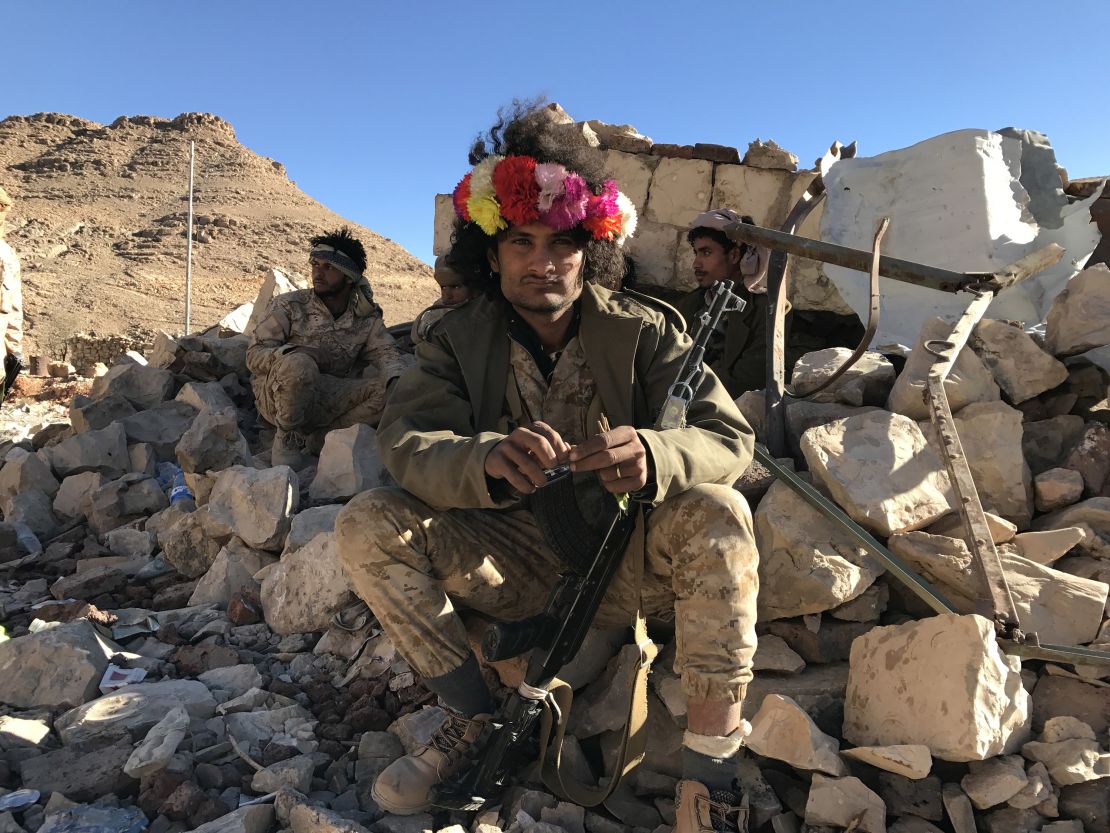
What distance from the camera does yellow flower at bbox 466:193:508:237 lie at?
8.05 ft

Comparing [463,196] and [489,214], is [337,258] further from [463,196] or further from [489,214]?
[489,214]

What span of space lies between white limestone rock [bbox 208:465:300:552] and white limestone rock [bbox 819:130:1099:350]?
324 centimetres

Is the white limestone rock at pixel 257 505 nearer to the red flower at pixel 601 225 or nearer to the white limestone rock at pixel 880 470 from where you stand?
the red flower at pixel 601 225

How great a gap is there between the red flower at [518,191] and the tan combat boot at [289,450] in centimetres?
328

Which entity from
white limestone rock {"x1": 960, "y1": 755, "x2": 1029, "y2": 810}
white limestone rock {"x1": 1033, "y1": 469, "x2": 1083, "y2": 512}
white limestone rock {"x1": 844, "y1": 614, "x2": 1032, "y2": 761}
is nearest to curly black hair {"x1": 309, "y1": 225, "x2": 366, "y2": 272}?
white limestone rock {"x1": 1033, "y1": 469, "x2": 1083, "y2": 512}

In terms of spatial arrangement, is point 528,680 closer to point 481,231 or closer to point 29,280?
point 481,231

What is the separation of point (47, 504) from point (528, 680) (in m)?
4.17

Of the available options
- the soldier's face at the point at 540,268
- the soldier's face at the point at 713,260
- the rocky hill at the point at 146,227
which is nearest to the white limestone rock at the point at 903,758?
the soldier's face at the point at 540,268

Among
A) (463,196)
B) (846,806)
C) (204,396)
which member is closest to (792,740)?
(846,806)

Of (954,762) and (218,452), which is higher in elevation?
(218,452)

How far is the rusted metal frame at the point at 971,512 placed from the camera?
2061 millimetres

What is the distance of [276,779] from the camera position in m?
2.15

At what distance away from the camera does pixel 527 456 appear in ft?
6.06

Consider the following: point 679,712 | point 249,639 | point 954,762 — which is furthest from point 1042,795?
point 249,639
